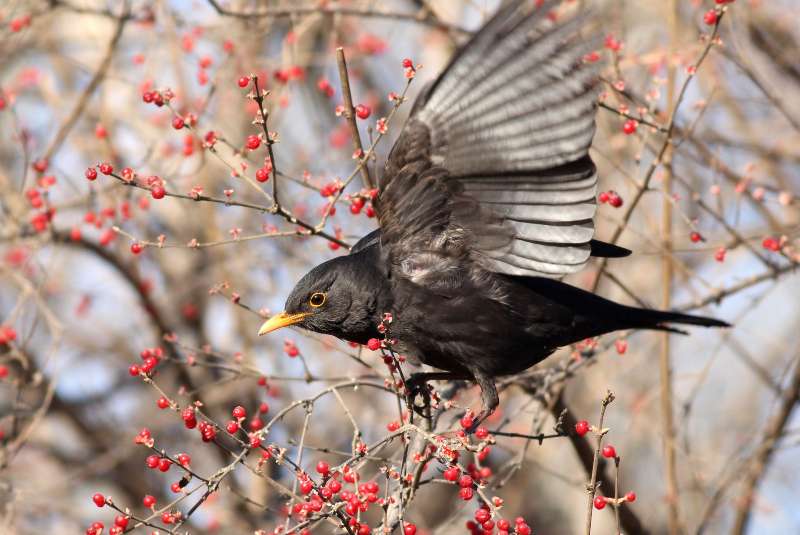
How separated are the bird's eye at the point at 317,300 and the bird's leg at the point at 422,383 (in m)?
0.50

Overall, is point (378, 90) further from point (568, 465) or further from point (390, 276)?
point (390, 276)

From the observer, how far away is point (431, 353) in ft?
14.1

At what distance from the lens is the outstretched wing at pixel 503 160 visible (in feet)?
11.8

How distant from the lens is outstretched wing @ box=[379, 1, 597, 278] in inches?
142

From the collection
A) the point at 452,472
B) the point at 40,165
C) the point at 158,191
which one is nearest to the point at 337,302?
the point at 158,191

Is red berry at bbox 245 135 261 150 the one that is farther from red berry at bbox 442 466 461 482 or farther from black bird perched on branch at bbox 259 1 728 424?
red berry at bbox 442 466 461 482

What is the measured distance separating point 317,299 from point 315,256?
2.67 meters

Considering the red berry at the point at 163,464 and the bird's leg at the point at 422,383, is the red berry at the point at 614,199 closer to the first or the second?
the bird's leg at the point at 422,383

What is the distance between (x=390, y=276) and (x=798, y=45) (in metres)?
4.28

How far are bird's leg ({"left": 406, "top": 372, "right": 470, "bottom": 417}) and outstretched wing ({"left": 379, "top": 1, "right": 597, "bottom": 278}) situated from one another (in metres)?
0.48

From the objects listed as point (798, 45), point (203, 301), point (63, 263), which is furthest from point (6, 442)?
point (798, 45)

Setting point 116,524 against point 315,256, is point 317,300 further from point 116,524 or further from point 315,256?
point 315,256

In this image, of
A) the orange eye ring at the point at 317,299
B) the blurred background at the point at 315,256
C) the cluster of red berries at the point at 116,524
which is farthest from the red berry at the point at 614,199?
the cluster of red berries at the point at 116,524

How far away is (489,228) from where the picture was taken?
412 centimetres
